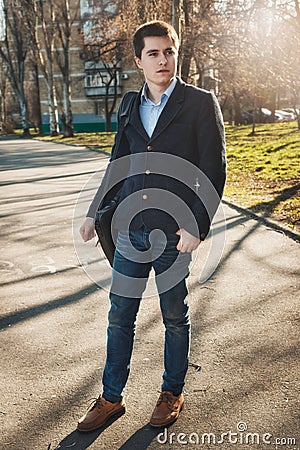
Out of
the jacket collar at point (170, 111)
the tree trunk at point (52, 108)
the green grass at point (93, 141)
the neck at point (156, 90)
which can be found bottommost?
the green grass at point (93, 141)

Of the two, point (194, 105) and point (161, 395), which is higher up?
point (194, 105)

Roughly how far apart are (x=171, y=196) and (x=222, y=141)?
0.39 meters

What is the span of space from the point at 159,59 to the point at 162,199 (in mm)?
717

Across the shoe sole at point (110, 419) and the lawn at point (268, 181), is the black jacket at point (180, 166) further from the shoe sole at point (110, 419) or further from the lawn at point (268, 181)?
the lawn at point (268, 181)

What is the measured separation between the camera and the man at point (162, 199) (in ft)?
9.66

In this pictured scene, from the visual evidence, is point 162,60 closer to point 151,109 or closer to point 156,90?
point 156,90

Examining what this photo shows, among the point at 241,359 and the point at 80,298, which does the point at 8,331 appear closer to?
the point at 80,298

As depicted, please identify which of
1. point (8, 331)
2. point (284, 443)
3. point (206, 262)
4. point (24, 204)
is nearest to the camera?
point (284, 443)

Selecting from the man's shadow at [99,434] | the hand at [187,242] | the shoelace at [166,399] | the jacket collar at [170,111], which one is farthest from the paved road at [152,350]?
the jacket collar at [170,111]

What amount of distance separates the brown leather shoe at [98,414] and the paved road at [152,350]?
55 mm

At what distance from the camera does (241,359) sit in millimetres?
3969

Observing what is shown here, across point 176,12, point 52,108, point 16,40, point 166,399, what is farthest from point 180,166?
point 16,40

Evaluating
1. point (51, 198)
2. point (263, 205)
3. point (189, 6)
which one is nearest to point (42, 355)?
point (263, 205)

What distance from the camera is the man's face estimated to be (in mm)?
2928
